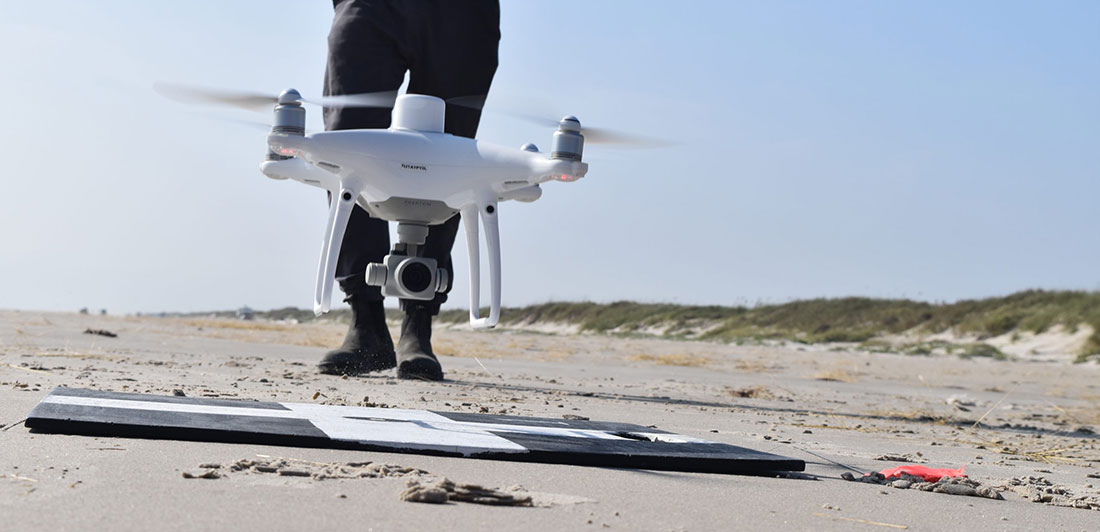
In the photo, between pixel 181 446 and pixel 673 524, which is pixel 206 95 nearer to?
pixel 181 446

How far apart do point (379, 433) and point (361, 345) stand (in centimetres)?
239

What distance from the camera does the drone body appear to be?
2.95 meters

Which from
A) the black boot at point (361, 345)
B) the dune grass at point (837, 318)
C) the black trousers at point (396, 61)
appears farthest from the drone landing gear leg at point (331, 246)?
the dune grass at point (837, 318)

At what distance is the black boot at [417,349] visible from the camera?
4609 millimetres

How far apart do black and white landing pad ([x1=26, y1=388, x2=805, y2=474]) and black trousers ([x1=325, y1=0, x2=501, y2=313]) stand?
5.54 ft

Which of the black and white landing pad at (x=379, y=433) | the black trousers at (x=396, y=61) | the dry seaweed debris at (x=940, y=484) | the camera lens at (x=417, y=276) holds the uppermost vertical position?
the black trousers at (x=396, y=61)

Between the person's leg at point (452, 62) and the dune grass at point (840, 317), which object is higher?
the person's leg at point (452, 62)

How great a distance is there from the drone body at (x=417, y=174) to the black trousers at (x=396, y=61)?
111 centimetres

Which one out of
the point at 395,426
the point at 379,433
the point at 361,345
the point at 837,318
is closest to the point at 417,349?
the point at 361,345

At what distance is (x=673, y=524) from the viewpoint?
5.24 ft

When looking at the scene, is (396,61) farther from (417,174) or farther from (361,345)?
(417,174)

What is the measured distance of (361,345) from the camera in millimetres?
4625

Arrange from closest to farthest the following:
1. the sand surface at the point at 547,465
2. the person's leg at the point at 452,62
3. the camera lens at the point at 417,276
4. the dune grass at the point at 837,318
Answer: the sand surface at the point at 547,465, the camera lens at the point at 417,276, the person's leg at the point at 452,62, the dune grass at the point at 837,318

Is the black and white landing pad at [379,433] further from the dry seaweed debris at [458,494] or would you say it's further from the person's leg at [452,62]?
the person's leg at [452,62]
